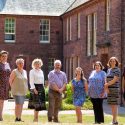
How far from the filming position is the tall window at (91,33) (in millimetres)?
31484

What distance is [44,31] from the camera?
133 ft

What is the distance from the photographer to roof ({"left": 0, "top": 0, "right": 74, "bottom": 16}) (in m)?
40.1

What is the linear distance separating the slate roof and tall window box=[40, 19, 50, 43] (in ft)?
2.13

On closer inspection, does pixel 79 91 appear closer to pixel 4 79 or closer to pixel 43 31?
pixel 4 79

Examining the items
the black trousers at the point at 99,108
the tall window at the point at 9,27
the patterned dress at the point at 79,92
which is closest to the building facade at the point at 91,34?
the tall window at the point at 9,27

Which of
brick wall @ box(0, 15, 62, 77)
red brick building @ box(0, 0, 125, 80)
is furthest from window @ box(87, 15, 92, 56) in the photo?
brick wall @ box(0, 15, 62, 77)

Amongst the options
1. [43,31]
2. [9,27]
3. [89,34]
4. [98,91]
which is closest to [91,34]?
[89,34]

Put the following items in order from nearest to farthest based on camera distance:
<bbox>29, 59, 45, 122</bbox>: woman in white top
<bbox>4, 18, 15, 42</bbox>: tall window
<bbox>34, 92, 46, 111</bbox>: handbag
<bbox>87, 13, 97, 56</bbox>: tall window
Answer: <bbox>29, 59, 45, 122</bbox>: woman in white top, <bbox>34, 92, 46, 111</bbox>: handbag, <bbox>87, 13, 97, 56</bbox>: tall window, <bbox>4, 18, 15, 42</bbox>: tall window

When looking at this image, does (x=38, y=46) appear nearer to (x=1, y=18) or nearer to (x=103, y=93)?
(x=1, y=18)

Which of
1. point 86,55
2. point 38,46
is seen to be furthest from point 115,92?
point 38,46

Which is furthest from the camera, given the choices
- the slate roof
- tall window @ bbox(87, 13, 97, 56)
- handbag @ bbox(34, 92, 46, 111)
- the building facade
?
the slate roof

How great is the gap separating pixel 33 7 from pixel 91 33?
33.4ft

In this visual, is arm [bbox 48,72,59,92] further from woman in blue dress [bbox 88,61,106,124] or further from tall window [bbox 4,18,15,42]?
tall window [bbox 4,18,15,42]

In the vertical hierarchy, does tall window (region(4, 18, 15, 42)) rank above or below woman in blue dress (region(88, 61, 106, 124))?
above
